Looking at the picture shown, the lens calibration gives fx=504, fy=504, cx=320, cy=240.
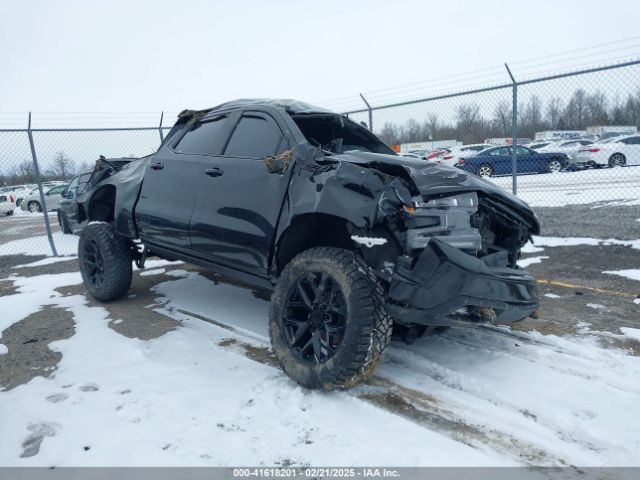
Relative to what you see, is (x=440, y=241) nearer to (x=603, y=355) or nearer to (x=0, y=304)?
(x=603, y=355)

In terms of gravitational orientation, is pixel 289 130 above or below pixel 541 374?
above

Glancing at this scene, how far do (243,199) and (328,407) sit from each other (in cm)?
163

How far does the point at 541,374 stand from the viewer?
3.28 metres

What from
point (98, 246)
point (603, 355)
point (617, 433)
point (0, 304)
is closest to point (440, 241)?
point (617, 433)

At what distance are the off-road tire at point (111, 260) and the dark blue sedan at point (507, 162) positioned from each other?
42.2ft

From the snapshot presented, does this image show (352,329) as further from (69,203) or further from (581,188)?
(581,188)

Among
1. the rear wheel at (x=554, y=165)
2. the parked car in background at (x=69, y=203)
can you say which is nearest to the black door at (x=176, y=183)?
the parked car in background at (x=69, y=203)

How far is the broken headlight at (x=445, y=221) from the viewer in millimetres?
2920

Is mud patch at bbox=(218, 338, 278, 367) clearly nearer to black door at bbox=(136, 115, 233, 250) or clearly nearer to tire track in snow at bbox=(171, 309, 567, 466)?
tire track in snow at bbox=(171, 309, 567, 466)

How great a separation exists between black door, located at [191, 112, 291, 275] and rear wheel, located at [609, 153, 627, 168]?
18621 millimetres

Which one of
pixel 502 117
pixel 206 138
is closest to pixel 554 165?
pixel 502 117

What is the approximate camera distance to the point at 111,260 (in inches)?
199

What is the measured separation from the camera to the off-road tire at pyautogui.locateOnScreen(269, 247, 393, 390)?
289 centimetres

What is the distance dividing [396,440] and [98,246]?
3.83m
